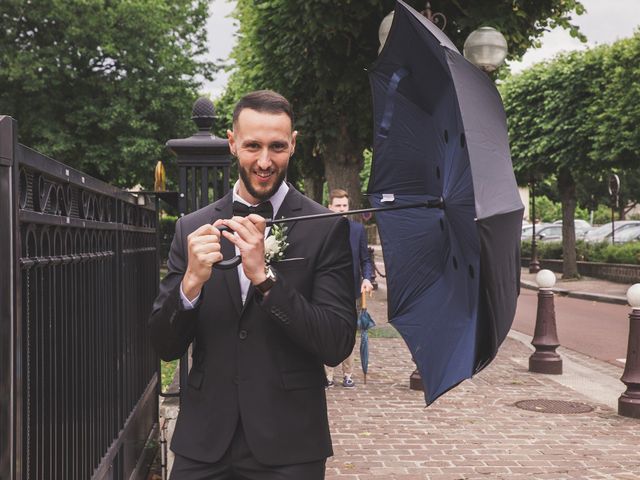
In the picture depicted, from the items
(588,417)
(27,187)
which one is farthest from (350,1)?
(27,187)

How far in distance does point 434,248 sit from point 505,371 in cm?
820

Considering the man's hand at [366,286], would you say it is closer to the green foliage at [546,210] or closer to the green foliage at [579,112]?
the green foliage at [579,112]

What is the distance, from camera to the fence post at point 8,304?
2.23 metres

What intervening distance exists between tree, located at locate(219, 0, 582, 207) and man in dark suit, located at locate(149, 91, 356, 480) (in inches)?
423

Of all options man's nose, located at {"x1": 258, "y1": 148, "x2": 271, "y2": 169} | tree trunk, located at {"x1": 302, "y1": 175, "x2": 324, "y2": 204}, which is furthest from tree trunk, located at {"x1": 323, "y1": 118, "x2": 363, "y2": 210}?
man's nose, located at {"x1": 258, "y1": 148, "x2": 271, "y2": 169}

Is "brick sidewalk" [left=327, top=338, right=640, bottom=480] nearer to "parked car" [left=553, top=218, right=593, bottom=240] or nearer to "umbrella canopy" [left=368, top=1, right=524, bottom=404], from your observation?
"umbrella canopy" [left=368, top=1, right=524, bottom=404]

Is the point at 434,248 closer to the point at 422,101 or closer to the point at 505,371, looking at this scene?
the point at 422,101

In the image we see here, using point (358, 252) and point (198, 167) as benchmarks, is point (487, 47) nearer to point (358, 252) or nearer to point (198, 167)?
point (358, 252)

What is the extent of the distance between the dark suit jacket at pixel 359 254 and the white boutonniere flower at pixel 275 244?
565cm

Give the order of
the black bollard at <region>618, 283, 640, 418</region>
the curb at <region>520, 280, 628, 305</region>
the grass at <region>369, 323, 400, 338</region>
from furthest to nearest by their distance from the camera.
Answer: the curb at <region>520, 280, 628, 305</region> < the grass at <region>369, 323, 400, 338</region> < the black bollard at <region>618, 283, 640, 418</region>

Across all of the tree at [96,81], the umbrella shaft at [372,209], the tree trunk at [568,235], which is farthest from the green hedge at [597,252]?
the umbrella shaft at [372,209]

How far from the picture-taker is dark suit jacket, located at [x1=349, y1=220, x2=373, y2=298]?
8.37m

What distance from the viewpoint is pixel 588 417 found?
7941 mm

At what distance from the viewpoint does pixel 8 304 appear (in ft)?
7.37
